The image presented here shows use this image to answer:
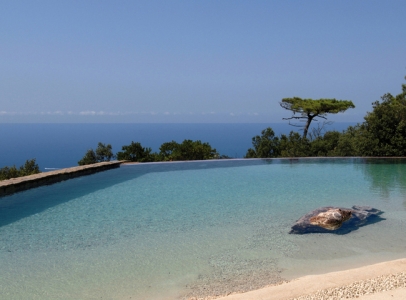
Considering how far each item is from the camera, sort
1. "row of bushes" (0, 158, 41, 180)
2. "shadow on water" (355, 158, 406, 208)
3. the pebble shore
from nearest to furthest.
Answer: the pebble shore → "shadow on water" (355, 158, 406, 208) → "row of bushes" (0, 158, 41, 180)

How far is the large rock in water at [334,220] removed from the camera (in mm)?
5543

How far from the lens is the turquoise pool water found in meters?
3.95

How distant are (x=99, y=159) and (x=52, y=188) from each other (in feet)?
18.2

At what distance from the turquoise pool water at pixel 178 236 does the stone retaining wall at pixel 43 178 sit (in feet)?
0.74

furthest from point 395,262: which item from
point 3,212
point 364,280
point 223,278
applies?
point 3,212

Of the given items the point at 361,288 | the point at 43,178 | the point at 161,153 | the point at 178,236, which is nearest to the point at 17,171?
the point at 43,178

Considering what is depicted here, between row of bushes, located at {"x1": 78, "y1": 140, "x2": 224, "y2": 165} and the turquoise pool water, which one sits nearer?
the turquoise pool water

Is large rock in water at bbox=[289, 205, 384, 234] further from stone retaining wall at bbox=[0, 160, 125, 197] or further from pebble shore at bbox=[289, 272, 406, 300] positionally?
stone retaining wall at bbox=[0, 160, 125, 197]

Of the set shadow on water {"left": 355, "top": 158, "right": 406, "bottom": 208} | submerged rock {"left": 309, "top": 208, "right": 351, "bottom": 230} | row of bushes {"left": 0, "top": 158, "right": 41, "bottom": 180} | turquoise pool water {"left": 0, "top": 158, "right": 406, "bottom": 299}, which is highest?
shadow on water {"left": 355, "top": 158, "right": 406, "bottom": 208}

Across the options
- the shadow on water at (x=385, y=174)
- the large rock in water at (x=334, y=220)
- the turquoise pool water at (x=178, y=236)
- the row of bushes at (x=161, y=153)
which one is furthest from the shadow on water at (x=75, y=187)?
the large rock in water at (x=334, y=220)

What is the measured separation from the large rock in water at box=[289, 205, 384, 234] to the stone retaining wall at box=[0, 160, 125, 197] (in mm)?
5678

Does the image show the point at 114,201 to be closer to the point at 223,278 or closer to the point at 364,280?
the point at 223,278

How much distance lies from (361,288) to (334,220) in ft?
8.16

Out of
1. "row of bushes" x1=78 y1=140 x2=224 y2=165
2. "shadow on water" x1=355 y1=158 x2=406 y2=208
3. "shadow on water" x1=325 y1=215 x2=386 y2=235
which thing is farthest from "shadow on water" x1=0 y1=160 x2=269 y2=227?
"shadow on water" x1=325 y1=215 x2=386 y2=235
